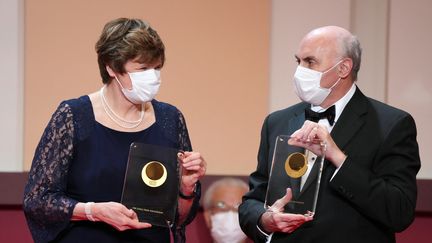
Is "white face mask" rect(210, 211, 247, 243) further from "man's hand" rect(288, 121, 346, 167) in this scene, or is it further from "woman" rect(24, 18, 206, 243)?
"man's hand" rect(288, 121, 346, 167)

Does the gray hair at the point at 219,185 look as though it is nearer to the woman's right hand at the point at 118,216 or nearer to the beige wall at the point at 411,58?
the beige wall at the point at 411,58

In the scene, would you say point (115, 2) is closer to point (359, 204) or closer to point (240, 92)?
point (240, 92)

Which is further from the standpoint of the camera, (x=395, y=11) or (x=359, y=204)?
(x=395, y=11)

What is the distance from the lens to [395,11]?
410 centimetres

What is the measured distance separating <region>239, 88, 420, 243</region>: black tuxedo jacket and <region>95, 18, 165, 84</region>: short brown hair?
684mm

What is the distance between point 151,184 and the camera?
91.9 inches

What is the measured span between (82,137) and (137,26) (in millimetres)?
440

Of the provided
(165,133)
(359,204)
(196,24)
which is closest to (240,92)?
(196,24)

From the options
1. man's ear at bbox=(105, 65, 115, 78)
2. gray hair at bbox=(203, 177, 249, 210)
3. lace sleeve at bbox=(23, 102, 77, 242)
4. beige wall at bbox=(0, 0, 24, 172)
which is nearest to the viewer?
lace sleeve at bbox=(23, 102, 77, 242)

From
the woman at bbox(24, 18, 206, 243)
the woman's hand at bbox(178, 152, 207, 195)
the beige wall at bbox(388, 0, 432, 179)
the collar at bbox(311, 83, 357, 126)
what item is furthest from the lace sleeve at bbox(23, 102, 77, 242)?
the beige wall at bbox(388, 0, 432, 179)

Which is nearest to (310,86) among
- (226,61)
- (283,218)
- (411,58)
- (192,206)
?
(283,218)

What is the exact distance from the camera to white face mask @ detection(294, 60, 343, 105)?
8.05ft

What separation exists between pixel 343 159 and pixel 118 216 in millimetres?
769

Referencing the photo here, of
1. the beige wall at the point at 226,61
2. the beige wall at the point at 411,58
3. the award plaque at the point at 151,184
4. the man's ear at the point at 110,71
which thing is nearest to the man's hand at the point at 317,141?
the award plaque at the point at 151,184
